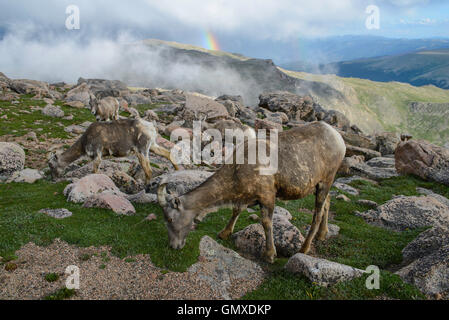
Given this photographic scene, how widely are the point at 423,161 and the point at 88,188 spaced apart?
32175mm

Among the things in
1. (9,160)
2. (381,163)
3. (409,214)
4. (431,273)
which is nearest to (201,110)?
(381,163)

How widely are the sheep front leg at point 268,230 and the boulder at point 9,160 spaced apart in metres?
21.2

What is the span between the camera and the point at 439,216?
58.3ft

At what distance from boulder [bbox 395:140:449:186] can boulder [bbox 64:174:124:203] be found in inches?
1159

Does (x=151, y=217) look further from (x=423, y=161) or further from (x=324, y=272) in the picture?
(x=423, y=161)

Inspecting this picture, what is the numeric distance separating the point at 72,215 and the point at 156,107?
5398 cm

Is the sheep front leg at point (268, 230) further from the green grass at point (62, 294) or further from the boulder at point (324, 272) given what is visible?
the green grass at point (62, 294)

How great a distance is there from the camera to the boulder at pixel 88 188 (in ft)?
57.5

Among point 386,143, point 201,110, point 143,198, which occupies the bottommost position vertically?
point 143,198

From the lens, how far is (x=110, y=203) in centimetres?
1634

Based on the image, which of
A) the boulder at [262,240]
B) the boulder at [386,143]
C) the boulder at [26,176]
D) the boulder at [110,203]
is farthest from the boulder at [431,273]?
the boulder at [386,143]

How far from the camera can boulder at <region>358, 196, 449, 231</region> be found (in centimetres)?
1733

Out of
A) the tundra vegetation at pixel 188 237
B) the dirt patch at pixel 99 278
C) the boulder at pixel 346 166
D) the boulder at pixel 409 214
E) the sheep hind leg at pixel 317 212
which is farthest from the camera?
the boulder at pixel 346 166
